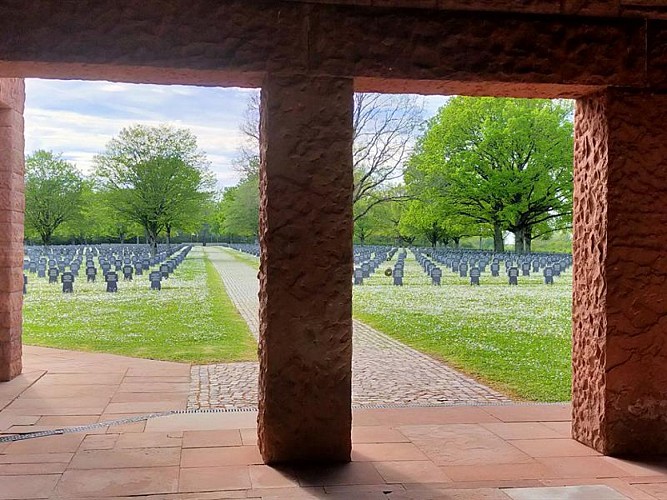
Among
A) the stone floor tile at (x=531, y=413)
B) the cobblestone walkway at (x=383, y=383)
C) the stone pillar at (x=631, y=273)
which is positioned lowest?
the cobblestone walkway at (x=383, y=383)

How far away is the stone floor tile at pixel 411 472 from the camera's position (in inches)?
167

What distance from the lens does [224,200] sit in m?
77.3

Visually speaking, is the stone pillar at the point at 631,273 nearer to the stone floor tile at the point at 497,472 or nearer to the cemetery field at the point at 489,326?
the stone floor tile at the point at 497,472

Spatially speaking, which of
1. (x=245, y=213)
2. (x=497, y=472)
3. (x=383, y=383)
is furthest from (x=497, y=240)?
(x=497, y=472)

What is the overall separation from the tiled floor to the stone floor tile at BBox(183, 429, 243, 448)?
0.6 inches

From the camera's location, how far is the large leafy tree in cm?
3972

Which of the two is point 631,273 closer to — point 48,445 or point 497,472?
point 497,472

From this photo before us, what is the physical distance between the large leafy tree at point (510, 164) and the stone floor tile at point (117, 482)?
116ft

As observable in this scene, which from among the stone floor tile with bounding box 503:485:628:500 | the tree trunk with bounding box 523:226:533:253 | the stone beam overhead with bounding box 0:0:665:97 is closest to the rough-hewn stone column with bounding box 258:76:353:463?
the stone beam overhead with bounding box 0:0:665:97

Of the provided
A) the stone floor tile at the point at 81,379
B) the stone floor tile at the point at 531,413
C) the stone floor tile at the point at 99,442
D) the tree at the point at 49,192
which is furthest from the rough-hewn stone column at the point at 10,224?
the tree at the point at 49,192

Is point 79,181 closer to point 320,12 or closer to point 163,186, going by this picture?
point 163,186

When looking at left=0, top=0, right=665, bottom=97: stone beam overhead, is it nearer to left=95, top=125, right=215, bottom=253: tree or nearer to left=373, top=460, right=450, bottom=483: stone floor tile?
left=373, top=460, right=450, bottom=483: stone floor tile

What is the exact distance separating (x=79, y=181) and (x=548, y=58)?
54.3 metres

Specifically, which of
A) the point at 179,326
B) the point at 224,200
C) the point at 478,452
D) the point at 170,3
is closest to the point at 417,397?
the point at 478,452
